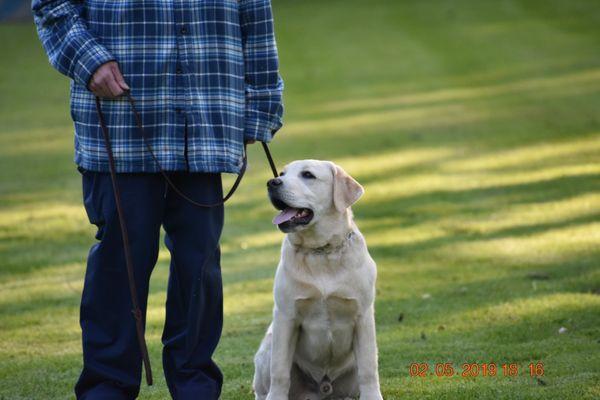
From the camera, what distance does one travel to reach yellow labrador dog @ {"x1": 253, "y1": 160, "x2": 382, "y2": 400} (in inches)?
173

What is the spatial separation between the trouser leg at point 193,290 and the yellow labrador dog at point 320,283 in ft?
0.94

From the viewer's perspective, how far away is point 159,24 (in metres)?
4.02

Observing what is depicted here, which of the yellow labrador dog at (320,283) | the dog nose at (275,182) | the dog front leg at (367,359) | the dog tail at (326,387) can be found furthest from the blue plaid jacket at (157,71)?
the dog tail at (326,387)

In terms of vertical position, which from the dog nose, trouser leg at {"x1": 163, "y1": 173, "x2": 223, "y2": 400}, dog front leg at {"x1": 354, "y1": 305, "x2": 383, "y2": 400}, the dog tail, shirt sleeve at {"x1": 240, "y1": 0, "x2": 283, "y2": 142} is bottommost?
the dog tail

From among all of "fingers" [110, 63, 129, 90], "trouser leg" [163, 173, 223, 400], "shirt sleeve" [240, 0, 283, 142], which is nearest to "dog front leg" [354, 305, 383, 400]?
"trouser leg" [163, 173, 223, 400]

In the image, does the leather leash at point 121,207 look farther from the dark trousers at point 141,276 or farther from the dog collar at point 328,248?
the dog collar at point 328,248

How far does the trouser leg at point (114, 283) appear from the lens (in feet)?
13.4

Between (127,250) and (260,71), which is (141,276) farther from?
(260,71)

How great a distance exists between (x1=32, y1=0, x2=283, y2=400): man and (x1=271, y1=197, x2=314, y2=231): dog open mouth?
275 mm

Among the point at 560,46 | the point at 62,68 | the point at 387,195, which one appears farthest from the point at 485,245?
the point at 560,46

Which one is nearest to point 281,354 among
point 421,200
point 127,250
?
point 127,250

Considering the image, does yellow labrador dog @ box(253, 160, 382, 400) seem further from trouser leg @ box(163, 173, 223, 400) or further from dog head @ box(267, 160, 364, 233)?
trouser leg @ box(163, 173, 223, 400)

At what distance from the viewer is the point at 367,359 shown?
14.5 ft

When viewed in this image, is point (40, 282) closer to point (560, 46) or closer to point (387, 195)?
point (387, 195)
